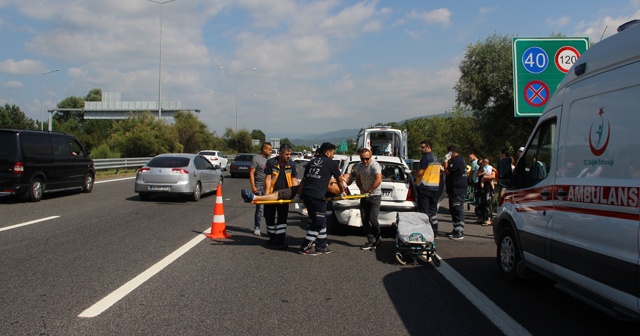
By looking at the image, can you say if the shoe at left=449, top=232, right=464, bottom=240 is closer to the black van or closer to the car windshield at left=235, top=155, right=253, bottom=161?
the black van

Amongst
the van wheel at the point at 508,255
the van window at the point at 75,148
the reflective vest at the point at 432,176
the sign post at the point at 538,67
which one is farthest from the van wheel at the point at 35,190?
the sign post at the point at 538,67

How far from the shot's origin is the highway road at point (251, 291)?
175 inches

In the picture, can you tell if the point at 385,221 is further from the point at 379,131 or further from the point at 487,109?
the point at 487,109

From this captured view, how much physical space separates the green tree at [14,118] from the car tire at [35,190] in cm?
6293

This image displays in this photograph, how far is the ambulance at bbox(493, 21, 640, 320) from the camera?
146 inches

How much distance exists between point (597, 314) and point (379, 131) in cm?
1596

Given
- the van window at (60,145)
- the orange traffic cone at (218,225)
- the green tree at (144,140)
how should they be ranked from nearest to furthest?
the orange traffic cone at (218,225)
the van window at (60,145)
the green tree at (144,140)

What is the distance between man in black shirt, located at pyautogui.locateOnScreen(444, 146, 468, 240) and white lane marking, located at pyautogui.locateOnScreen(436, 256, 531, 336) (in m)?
2.74

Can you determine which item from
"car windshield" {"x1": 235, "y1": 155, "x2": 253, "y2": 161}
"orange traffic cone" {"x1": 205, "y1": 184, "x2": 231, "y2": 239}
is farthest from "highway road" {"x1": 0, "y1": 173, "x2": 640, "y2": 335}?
"car windshield" {"x1": 235, "y1": 155, "x2": 253, "y2": 161}

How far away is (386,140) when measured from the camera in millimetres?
22359

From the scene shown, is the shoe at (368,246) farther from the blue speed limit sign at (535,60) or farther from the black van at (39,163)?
the black van at (39,163)

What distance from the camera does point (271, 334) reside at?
4.21 meters

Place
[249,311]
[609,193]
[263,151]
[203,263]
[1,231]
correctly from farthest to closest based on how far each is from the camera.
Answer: [263,151]
[1,231]
[203,263]
[249,311]
[609,193]

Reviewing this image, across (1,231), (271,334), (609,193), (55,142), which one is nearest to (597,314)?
(609,193)
